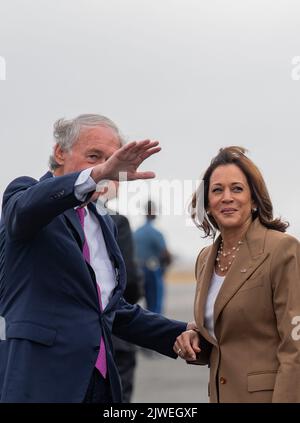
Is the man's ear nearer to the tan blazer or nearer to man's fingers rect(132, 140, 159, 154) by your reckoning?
man's fingers rect(132, 140, 159, 154)

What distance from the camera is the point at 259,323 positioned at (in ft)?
13.1

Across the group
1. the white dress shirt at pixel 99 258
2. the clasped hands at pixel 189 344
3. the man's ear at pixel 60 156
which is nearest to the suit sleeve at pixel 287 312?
the clasped hands at pixel 189 344

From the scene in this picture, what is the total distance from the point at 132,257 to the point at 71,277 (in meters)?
3.10

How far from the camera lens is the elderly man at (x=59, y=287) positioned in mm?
3857

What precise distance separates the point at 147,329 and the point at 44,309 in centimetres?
75

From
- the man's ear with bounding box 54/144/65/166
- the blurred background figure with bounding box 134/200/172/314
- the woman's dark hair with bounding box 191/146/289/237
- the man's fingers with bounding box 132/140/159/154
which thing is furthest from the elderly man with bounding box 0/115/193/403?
the blurred background figure with bounding box 134/200/172/314

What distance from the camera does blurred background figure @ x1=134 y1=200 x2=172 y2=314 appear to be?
11000mm

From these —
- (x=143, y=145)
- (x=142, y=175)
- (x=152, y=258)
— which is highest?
(x=143, y=145)

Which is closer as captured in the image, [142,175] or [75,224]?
[142,175]

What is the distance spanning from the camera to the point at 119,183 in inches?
164

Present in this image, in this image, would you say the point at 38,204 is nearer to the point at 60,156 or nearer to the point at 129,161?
the point at 129,161

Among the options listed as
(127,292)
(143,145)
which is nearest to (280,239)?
(143,145)
